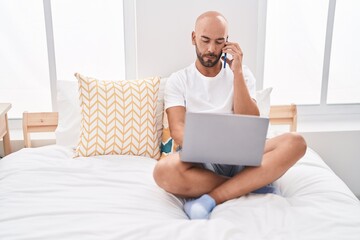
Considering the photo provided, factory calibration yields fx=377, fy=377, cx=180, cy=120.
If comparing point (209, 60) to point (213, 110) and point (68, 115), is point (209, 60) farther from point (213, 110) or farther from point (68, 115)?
point (68, 115)

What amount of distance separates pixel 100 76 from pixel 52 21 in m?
0.39

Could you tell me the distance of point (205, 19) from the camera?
164 centimetres

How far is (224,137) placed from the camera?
4.00 feet

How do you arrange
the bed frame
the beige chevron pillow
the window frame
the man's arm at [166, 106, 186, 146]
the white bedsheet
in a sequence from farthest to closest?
the window frame
the bed frame
the beige chevron pillow
the man's arm at [166, 106, 186, 146]
the white bedsheet

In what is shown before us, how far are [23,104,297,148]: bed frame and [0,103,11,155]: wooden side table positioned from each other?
86 mm

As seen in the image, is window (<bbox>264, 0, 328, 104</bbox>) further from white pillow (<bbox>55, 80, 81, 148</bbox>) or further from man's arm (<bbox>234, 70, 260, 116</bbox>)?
white pillow (<bbox>55, 80, 81, 148</bbox>)

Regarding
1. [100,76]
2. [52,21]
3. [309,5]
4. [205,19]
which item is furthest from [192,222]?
[309,5]

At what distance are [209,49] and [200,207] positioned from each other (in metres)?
0.73

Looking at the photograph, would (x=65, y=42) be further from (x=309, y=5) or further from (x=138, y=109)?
(x=309, y=5)

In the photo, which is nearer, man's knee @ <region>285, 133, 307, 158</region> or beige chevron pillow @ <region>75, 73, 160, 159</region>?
man's knee @ <region>285, 133, 307, 158</region>

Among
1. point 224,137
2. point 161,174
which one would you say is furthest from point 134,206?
point 224,137

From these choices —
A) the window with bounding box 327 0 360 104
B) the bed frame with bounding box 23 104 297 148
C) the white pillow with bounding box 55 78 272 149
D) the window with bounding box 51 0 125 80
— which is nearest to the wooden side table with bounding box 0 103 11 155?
the bed frame with bounding box 23 104 297 148

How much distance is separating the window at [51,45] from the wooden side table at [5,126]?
28cm

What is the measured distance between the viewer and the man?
1347 millimetres
